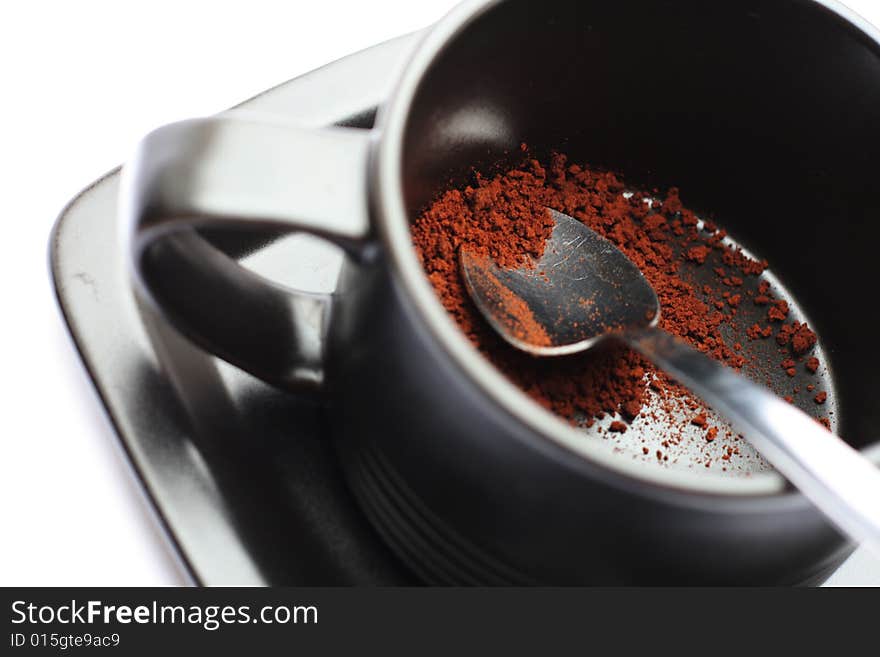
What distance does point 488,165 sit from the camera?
1.92 feet

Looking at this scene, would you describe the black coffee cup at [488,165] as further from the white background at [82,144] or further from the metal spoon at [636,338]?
the white background at [82,144]

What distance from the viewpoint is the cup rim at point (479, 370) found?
34cm

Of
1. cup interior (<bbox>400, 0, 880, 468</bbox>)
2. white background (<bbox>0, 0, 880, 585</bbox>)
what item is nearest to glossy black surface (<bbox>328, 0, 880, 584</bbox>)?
cup interior (<bbox>400, 0, 880, 468</bbox>)

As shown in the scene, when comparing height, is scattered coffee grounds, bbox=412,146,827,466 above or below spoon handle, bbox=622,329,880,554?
below

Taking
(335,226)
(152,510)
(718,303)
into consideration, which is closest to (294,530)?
(152,510)

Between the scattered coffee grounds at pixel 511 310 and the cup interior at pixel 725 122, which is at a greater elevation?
the cup interior at pixel 725 122

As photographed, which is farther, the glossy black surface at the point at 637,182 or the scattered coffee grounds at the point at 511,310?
the scattered coffee grounds at the point at 511,310

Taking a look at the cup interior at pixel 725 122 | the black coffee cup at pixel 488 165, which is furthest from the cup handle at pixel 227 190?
the cup interior at pixel 725 122

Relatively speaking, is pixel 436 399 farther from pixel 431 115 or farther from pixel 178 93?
pixel 178 93

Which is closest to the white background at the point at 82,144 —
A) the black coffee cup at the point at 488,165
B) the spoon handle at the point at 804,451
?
the black coffee cup at the point at 488,165

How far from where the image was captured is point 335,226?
14.2 inches

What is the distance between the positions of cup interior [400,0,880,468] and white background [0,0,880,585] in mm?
208

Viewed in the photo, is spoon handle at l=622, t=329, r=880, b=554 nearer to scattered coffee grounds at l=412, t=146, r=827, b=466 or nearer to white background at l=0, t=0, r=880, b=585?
scattered coffee grounds at l=412, t=146, r=827, b=466

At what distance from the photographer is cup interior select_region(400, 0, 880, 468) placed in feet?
1.75
